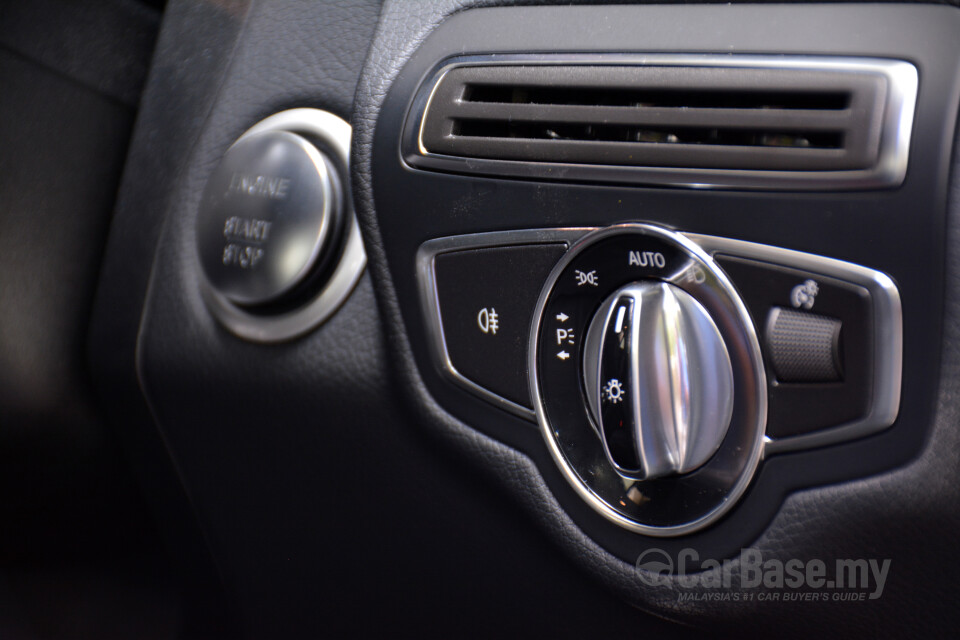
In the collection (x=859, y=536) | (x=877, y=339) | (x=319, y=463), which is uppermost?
(x=877, y=339)

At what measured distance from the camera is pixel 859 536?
1.35 ft

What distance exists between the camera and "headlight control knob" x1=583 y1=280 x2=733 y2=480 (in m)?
0.44

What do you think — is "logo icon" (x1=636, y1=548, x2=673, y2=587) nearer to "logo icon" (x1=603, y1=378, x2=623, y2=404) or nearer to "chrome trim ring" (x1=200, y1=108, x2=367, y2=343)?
"logo icon" (x1=603, y1=378, x2=623, y2=404)

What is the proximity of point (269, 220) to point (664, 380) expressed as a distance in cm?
34

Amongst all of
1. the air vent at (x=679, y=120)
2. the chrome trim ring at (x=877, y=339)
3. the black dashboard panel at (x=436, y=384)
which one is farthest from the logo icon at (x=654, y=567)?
the air vent at (x=679, y=120)

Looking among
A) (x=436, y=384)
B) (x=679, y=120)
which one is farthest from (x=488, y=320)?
(x=679, y=120)

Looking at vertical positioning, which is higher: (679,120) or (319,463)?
(679,120)

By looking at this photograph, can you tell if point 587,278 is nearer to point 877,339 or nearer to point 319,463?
point 877,339

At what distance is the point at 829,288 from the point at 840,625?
19 centimetres

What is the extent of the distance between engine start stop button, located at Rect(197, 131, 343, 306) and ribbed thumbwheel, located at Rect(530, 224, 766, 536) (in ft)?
0.69

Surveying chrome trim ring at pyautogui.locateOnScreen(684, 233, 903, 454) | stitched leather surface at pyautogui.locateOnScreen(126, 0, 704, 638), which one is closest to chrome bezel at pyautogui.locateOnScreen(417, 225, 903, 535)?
chrome trim ring at pyautogui.locateOnScreen(684, 233, 903, 454)

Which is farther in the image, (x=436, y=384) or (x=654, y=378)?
(x=436, y=384)

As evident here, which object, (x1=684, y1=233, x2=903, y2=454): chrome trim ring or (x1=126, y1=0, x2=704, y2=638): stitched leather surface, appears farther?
(x1=126, y1=0, x2=704, y2=638): stitched leather surface

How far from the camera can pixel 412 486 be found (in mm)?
588
